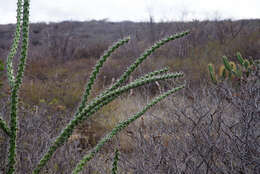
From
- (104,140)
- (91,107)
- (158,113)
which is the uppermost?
(91,107)

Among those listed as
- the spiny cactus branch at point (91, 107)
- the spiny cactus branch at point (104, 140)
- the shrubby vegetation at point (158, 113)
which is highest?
the spiny cactus branch at point (91, 107)

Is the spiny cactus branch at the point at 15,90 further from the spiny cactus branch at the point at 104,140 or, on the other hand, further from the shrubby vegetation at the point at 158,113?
the spiny cactus branch at the point at 104,140

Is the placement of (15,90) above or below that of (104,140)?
above

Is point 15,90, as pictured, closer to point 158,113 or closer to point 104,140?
point 104,140

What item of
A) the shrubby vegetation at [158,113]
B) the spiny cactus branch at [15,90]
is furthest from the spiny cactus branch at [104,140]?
the spiny cactus branch at [15,90]

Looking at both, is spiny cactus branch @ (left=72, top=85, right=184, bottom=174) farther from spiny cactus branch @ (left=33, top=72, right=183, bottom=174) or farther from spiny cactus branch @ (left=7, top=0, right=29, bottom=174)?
spiny cactus branch @ (left=7, top=0, right=29, bottom=174)

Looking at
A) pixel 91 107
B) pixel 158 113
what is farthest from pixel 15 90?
pixel 158 113

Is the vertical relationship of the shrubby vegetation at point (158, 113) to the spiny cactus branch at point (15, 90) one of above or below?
below

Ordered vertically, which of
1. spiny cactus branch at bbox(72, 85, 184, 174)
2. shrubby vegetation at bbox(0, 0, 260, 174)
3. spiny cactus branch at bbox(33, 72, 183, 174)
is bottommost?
shrubby vegetation at bbox(0, 0, 260, 174)

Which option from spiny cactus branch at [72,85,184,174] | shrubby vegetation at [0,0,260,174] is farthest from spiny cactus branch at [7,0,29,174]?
spiny cactus branch at [72,85,184,174]

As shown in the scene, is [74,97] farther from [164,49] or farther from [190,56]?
[164,49]

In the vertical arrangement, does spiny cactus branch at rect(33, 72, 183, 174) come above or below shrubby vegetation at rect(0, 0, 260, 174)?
above

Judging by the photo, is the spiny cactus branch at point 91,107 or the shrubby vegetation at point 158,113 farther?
the shrubby vegetation at point 158,113

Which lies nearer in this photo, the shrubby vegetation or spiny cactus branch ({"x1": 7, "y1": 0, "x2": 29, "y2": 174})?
spiny cactus branch ({"x1": 7, "y1": 0, "x2": 29, "y2": 174})
